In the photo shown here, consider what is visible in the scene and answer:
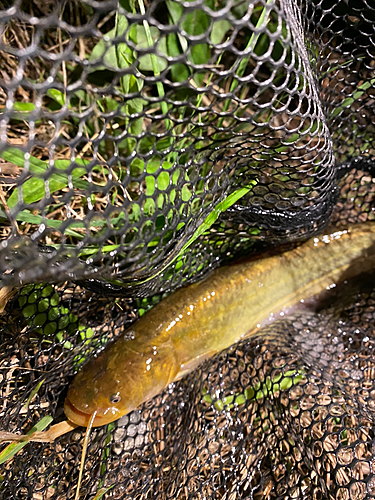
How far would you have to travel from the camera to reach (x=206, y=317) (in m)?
1.70

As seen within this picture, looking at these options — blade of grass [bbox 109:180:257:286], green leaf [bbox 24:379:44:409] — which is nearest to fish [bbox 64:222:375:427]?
green leaf [bbox 24:379:44:409]

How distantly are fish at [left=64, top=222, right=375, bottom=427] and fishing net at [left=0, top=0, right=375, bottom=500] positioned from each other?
0.09 meters

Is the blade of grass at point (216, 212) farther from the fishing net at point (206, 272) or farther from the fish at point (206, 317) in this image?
the fish at point (206, 317)

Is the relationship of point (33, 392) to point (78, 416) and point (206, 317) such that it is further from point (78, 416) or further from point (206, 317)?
point (206, 317)

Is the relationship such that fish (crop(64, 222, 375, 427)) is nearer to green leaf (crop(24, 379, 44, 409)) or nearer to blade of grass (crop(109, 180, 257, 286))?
green leaf (crop(24, 379, 44, 409))

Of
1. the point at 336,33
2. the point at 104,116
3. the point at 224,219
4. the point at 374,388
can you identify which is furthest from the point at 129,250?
the point at 336,33

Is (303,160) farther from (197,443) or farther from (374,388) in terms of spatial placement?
(197,443)

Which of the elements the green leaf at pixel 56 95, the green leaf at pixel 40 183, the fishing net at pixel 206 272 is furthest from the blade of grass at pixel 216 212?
the green leaf at pixel 56 95

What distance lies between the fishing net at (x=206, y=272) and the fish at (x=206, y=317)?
89 millimetres

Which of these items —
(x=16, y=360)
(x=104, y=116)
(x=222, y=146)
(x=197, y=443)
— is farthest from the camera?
(x=197, y=443)

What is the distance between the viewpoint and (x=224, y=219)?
150 centimetres

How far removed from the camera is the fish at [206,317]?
4.74ft

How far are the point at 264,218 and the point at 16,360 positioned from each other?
42.7 inches

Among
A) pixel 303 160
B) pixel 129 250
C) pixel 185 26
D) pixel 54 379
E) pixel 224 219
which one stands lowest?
pixel 54 379
